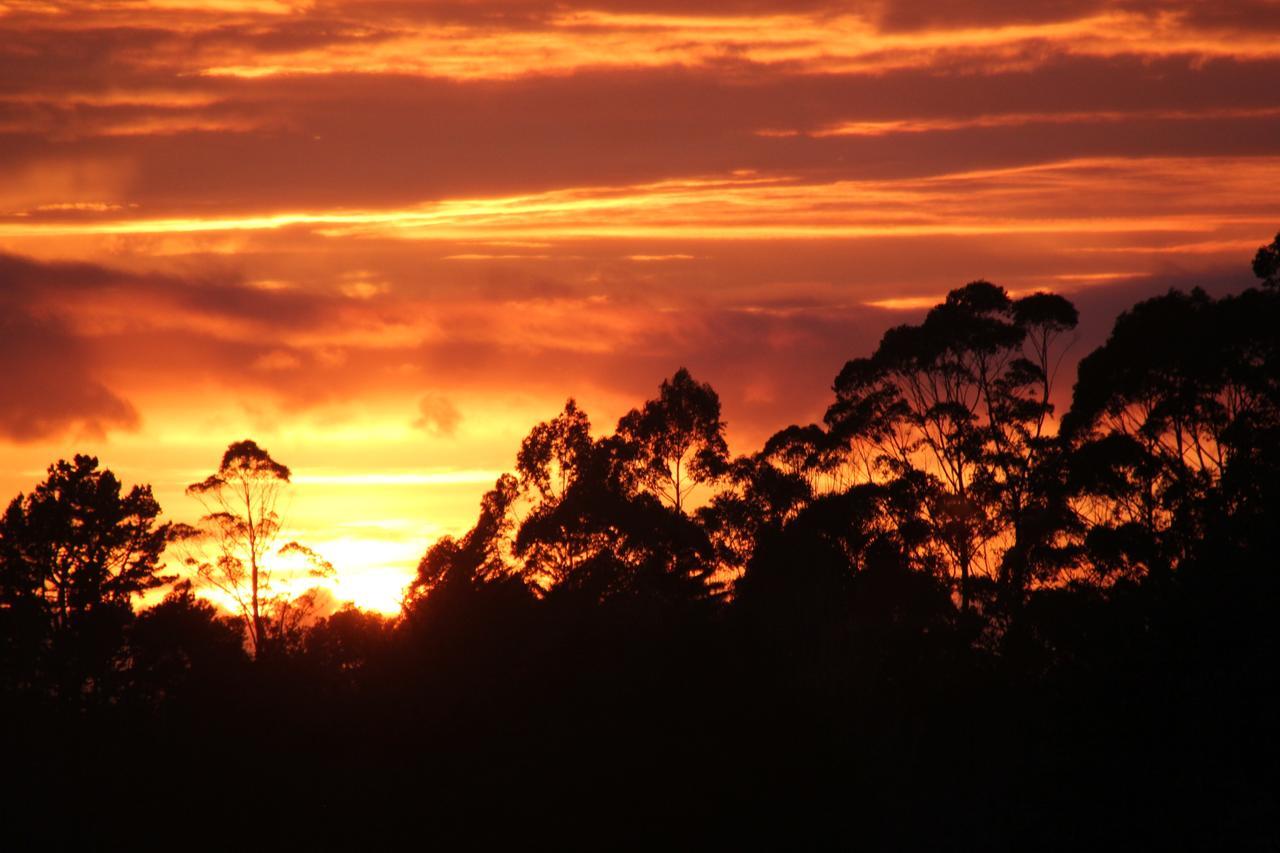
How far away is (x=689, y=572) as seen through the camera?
72125 millimetres

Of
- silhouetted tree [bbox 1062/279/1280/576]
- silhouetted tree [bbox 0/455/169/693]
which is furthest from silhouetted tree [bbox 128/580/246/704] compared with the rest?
silhouetted tree [bbox 1062/279/1280/576]

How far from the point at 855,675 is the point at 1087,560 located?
1543 cm

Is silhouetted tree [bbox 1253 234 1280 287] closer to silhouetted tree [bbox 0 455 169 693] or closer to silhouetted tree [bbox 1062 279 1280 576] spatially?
silhouetted tree [bbox 1062 279 1280 576]

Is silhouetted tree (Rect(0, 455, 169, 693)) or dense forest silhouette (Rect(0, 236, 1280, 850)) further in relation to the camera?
silhouetted tree (Rect(0, 455, 169, 693))

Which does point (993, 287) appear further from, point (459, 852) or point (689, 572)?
point (459, 852)

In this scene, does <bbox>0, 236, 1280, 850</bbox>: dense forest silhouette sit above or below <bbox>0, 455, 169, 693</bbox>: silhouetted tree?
below

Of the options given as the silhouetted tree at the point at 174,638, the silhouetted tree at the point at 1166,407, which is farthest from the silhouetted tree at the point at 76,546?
the silhouetted tree at the point at 1166,407

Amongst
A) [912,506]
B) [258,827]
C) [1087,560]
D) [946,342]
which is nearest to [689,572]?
[912,506]

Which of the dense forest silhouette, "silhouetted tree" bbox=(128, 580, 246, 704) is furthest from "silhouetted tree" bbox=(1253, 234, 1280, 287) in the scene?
"silhouetted tree" bbox=(128, 580, 246, 704)

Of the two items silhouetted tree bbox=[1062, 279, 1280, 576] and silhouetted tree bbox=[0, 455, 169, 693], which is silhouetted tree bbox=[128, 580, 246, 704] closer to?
silhouetted tree bbox=[0, 455, 169, 693]

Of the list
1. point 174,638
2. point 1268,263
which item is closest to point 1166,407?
point 1268,263

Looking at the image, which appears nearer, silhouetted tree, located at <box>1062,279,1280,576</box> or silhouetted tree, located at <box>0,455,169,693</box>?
silhouetted tree, located at <box>1062,279,1280,576</box>

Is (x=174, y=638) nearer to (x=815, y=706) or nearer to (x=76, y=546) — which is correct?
(x=76, y=546)

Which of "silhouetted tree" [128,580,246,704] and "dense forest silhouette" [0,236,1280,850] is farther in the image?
"silhouetted tree" [128,580,246,704]
